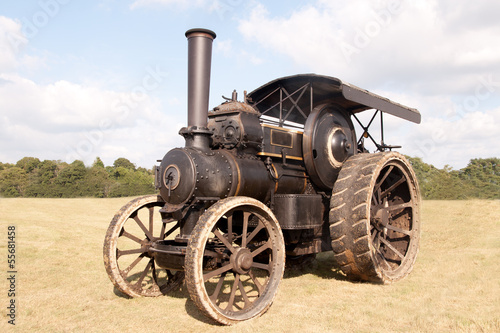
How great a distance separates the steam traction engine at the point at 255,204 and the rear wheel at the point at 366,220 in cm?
2

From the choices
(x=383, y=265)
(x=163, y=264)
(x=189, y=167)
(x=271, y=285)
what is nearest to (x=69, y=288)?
(x=163, y=264)

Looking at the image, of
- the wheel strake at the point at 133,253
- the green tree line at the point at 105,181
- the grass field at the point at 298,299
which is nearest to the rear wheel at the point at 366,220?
the grass field at the point at 298,299

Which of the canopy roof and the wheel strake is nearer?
the wheel strake

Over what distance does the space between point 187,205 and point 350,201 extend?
2402 millimetres

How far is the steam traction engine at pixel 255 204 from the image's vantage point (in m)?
4.67

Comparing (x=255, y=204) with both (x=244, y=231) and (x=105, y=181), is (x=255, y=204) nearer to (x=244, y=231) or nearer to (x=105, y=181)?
(x=244, y=231)

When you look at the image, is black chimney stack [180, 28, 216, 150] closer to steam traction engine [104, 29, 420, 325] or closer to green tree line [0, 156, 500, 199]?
steam traction engine [104, 29, 420, 325]

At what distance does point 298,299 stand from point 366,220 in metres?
1.46

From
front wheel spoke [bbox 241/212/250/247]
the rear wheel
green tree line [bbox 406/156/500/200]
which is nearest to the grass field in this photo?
the rear wheel

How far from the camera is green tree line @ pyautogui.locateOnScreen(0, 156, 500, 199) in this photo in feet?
88.2

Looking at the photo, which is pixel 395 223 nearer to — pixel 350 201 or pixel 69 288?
pixel 350 201

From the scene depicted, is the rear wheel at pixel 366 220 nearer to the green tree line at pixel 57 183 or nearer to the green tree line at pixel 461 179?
the green tree line at pixel 57 183

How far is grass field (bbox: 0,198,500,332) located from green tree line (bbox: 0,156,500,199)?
18742mm

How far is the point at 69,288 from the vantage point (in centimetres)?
582
